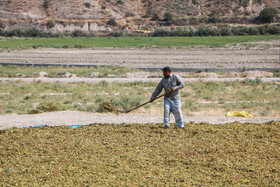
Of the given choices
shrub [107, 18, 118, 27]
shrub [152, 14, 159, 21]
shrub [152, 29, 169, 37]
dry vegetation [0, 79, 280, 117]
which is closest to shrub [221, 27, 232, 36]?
shrub [152, 29, 169, 37]

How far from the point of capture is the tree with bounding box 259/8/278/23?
9244 cm

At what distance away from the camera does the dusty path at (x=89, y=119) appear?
14305 millimetres

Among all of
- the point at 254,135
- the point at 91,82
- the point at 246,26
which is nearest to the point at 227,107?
the point at 254,135

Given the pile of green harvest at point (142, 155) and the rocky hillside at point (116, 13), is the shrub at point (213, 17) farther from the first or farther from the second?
the pile of green harvest at point (142, 155)

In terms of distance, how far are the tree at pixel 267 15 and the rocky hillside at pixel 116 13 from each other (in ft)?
7.82

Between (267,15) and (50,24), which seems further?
(50,24)

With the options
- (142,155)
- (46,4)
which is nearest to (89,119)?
(142,155)

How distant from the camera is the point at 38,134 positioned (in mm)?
11500

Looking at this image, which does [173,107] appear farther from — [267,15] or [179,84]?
[267,15]

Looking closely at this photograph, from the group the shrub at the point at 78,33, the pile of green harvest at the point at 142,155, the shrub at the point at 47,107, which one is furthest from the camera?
the shrub at the point at 78,33

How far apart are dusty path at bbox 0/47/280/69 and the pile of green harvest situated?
31.9 meters

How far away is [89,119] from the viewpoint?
49.1ft

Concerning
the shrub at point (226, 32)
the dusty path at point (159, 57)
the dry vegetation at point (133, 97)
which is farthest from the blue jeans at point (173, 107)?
the shrub at point (226, 32)

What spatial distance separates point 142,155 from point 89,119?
19.2ft
